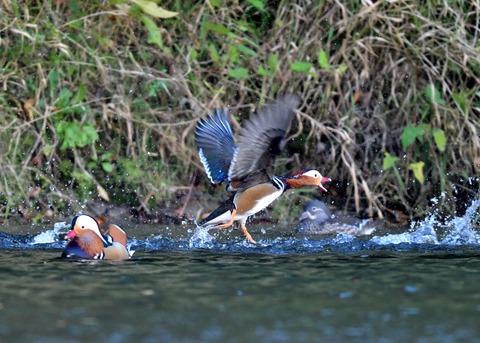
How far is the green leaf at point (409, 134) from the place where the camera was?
23.3 ft

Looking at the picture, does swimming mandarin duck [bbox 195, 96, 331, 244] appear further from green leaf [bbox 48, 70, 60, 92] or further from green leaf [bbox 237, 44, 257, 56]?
green leaf [bbox 48, 70, 60, 92]

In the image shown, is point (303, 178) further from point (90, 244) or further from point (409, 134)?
point (90, 244)

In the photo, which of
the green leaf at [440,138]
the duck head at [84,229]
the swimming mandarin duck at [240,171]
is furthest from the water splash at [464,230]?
the duck head at [84,229]

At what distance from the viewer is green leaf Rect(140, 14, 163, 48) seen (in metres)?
6.86

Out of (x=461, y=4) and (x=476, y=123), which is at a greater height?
(x=461, y=4)

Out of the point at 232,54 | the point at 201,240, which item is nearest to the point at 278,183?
the point at 201,240

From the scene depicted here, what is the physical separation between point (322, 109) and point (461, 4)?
1.15 m

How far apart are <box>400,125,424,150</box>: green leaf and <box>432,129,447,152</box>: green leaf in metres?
0.09

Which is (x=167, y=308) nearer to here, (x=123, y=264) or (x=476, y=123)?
(x=123, y=264)

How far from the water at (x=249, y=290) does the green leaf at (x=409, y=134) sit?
2.15 ft

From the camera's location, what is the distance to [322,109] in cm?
730

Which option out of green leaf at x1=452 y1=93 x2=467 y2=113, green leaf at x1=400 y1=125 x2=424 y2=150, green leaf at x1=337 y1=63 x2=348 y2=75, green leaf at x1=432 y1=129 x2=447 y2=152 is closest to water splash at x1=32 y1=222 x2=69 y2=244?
green leaf at x1=337 y1=63 x2=348 y2=75

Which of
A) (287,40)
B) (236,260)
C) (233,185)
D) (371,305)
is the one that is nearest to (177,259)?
(236,260)

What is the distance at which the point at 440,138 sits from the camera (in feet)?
23.3
